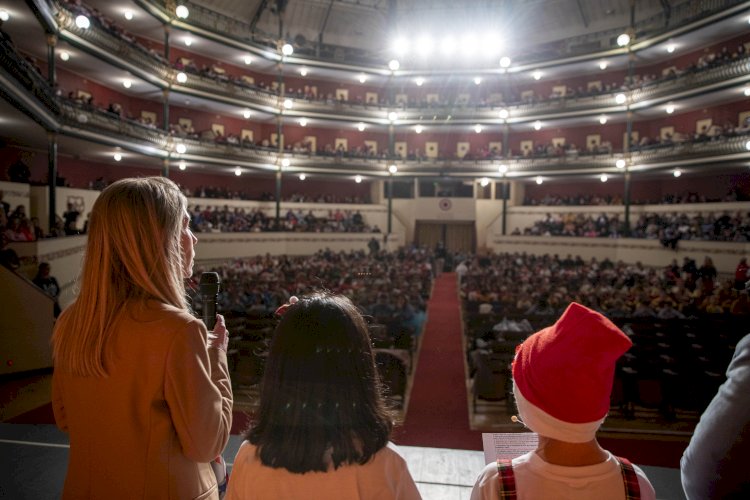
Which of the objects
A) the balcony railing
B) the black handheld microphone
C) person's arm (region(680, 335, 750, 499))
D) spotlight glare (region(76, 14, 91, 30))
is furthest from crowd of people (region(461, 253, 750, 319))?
spotlight glare (region(76, 14, 91, 30))

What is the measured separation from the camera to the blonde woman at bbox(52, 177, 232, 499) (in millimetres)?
1607

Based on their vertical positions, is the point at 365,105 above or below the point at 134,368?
above

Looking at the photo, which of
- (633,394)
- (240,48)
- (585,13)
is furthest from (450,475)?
(585,13)

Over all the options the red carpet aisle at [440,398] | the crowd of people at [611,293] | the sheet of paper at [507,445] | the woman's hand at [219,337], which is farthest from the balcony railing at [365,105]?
the sheet of paper at [507,445]

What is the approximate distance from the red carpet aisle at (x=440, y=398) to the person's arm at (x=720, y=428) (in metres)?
2.07

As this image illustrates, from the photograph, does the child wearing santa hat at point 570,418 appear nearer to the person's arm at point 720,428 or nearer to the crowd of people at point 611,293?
the person's arm at point 720,428

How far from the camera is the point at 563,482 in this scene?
5.06 ft

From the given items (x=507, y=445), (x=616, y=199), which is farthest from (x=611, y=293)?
(x=616, y=199)

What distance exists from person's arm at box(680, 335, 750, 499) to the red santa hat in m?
0.52

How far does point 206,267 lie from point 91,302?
22.6 metres

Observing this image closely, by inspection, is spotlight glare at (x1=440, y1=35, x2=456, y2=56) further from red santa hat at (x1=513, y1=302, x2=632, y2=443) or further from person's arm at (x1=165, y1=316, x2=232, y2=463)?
person's arm at (x1=165, y1=316, x2=232, y2=463)

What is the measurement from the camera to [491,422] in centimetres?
770

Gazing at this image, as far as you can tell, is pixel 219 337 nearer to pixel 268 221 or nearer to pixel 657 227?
pixel 657 227

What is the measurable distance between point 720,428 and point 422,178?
32400mm
